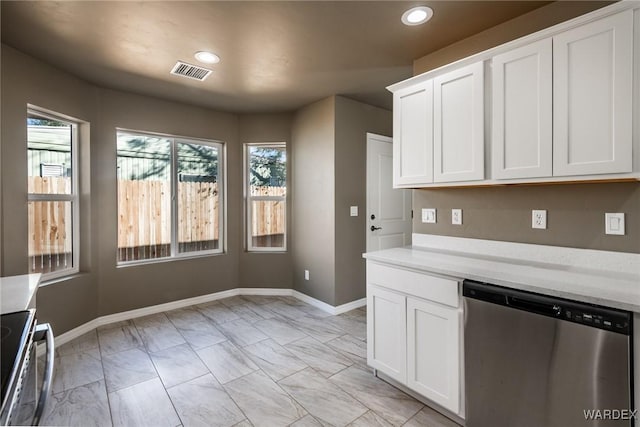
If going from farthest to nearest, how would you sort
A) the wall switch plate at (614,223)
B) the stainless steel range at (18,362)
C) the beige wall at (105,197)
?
the beige wall at (105,197) < the wall switch plate at (614,223) < the stainless steel range at (18,362)

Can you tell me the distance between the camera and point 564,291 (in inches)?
51.5

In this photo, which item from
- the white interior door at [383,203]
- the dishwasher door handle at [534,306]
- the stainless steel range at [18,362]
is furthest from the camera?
the white interior door at [383,203]

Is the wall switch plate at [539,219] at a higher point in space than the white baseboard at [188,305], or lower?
higher

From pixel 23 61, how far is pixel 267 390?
3.23 m

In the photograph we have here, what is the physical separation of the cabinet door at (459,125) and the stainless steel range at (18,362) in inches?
85.8

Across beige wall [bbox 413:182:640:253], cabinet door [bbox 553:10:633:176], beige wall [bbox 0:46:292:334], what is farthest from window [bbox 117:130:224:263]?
cabinet door [bbox 553:10:633:176]

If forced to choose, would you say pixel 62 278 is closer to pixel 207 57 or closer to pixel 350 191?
pixel 207 57

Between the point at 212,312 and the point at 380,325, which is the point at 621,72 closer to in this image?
the point at 380,325

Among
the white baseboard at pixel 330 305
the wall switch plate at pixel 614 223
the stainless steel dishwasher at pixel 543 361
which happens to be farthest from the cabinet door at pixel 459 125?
the white baseboard at pixel 330 305

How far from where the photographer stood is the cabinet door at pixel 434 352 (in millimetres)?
1706

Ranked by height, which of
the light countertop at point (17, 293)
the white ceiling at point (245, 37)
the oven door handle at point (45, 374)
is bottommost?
the oven door handle at point (45, 374)

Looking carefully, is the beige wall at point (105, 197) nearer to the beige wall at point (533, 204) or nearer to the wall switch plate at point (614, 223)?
the beige wall at point (533, 204)

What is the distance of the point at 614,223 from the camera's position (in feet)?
5.35

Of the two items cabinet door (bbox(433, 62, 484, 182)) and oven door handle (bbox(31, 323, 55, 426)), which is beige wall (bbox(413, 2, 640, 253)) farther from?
oven door handle (bbox(31, 323, 55, 426))
